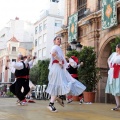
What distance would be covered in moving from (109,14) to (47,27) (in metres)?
35.5

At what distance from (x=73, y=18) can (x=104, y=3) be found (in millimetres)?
4037

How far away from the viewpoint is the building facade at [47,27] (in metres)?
49.4

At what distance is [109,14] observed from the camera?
1481 centimetres

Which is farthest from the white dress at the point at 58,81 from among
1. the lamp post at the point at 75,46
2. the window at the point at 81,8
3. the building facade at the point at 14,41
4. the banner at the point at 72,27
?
the building facade at the point at 14,41

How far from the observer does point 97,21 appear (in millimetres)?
16734

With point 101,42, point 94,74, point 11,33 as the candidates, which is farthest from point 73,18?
point 11,33

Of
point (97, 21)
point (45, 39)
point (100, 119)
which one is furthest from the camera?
point (45, 39)

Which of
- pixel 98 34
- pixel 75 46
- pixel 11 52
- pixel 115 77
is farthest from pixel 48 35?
pixel 115 77

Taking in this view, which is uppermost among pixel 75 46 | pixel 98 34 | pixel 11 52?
pixel 11 52

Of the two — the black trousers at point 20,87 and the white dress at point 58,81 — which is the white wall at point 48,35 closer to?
the black trousers at point 20,87

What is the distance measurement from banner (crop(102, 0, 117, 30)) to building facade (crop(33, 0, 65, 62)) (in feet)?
108

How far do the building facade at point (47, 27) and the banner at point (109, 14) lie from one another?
32.9 m

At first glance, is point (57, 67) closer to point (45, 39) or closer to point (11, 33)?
point (45, 39)

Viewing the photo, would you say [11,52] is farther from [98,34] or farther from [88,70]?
[88,70]
